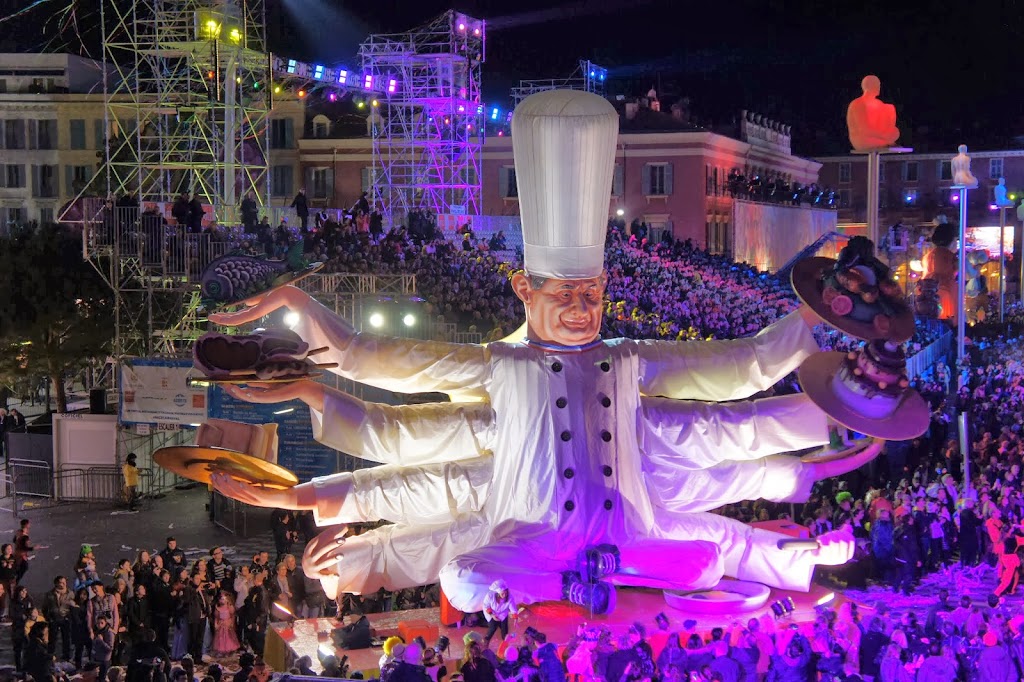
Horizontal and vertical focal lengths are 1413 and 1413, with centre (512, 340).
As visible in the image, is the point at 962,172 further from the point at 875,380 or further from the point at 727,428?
the point at 875,380

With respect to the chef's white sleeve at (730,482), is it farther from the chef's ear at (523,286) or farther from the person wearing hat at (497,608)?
the chef's ear at (523,286)

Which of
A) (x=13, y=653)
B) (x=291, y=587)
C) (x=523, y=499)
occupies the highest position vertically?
(x=523, y=499)

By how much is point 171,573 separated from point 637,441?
621 cm

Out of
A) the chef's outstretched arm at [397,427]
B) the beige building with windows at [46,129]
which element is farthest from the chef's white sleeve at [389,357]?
the beige building with windows at [46,129]

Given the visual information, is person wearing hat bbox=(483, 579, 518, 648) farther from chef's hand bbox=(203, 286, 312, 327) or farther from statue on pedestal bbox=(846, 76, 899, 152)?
statue on pedestal bbox=(846, 76, 899, 152)

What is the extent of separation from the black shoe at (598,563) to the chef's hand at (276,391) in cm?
264

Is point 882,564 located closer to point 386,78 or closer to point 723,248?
point 386,78

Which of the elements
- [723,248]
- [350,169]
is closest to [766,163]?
[723,248]

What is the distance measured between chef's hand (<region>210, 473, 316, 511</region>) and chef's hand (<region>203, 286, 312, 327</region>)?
4.42ft

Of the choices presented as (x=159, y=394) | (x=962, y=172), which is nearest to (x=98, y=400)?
(x=159, y=394)

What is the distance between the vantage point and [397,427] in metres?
12.6

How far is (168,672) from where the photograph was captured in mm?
12242

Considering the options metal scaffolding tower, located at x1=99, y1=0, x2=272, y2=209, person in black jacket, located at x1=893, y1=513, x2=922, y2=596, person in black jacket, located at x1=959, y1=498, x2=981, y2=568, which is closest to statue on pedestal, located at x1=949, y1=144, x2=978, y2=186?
person in black jacket, located at x1=959, y1=498, x2=981, y2=568

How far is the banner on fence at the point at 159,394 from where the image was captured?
73.8 feet
